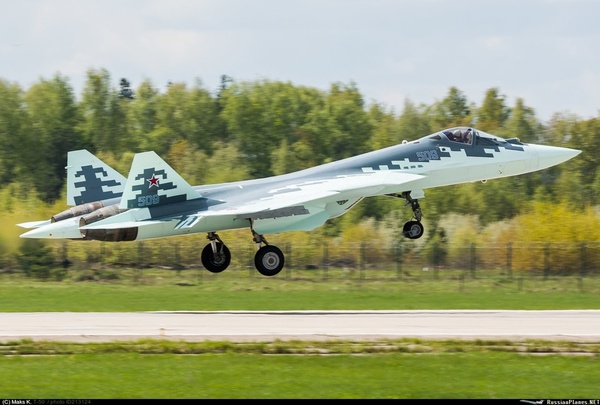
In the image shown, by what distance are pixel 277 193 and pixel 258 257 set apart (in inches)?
81.2

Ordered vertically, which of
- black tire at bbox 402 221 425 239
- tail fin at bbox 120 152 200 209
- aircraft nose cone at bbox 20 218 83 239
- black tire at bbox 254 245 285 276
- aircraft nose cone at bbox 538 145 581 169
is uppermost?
aircraft nose cone at bbox 538 145 581 169

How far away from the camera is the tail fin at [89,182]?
32.5 metres

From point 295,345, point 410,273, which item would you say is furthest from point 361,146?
point 295,345

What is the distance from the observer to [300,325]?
27.6m

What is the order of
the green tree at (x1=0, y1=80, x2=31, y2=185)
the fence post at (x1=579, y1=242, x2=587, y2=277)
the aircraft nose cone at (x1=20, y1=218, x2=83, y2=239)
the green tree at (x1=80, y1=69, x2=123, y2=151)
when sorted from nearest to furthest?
the aircraft nose cone at (x1=20, y1=218, x2=83, y2=239) < the fence post at (x1=579, y1=242, x2=587, y2=277) < the green tree at (x1=0, y1=80, x2=31, y2=185) < the green tree at (x1=80, y1=69, x2=123, y2=151)

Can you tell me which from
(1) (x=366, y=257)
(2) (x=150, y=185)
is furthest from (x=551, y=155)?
(1) (x=366, y=257)

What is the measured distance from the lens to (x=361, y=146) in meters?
72.1

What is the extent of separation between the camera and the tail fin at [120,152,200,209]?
30141mm

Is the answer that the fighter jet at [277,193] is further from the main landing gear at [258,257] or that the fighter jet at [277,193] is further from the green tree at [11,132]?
the green tree at [11,132]

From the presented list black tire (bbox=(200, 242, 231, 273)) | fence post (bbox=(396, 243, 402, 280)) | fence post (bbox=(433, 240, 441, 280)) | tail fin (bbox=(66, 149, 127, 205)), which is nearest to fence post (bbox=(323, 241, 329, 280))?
fence post (bbox=(396, 243, 402, 280))

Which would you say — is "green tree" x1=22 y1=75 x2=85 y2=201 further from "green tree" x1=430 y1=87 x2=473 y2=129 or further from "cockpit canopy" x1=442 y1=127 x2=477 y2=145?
"cockpit canopy" x1=442 y1=127 x2=477 y2=145

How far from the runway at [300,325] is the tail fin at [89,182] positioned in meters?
3.70

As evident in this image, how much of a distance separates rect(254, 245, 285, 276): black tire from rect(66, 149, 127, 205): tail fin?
512 centimetres

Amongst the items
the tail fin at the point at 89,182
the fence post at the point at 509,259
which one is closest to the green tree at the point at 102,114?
the fence post at the point at 509,259
